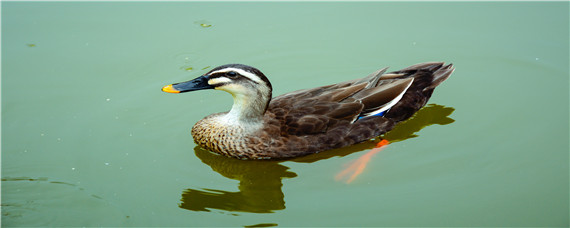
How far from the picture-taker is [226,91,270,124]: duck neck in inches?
250

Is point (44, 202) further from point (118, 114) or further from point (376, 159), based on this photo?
point (376, 159)

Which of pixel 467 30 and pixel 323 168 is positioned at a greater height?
pixel 467 30

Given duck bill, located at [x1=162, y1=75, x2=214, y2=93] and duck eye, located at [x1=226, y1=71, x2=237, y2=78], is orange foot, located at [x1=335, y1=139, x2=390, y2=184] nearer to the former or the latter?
duck eye, located at [x1=226, y1=71, x2=237, y2=78]

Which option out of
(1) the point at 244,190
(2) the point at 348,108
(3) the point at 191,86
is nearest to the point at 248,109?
(3) the point at 191,86

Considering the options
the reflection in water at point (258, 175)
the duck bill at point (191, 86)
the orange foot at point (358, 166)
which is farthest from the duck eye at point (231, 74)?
the orange foot at point (358, 166)

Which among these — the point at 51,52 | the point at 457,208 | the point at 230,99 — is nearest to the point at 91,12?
the point at 51,52

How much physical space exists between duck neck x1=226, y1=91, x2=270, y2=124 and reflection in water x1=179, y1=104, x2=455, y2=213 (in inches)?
17.3

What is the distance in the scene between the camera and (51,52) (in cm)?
854

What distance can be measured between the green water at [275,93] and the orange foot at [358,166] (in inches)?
2.5

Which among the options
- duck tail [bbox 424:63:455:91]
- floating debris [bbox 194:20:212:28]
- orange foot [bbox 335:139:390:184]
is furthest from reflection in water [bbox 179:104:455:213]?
floating debris [bbox 194:20:212:28]

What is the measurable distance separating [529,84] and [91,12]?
6258 mm

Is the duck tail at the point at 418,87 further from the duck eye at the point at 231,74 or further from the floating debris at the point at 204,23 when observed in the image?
the floating debris at the point at 204,23

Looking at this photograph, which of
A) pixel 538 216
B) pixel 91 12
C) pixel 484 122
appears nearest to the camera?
pixel 538 216

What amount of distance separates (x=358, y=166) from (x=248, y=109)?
1265 mm
